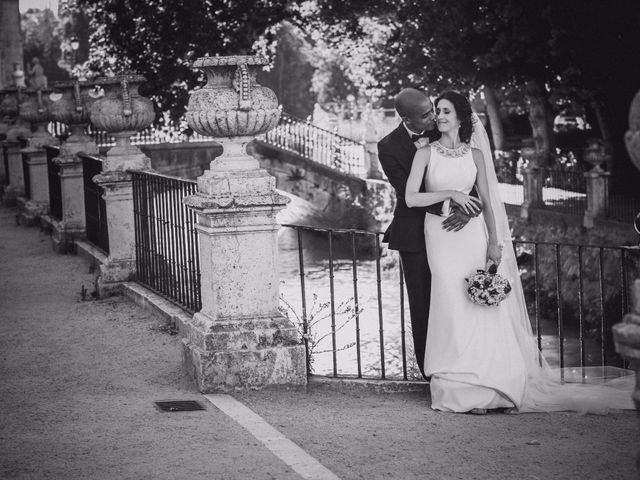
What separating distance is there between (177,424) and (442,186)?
2.14 meters

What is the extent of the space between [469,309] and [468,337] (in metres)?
0.17

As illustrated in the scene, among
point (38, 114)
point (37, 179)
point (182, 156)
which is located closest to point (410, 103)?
point (37, 179)

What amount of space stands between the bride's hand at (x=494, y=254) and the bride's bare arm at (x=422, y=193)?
12.2 inches

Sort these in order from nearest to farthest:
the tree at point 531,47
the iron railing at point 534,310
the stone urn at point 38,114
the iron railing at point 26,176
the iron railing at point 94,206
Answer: the iron railing at point 94,206 → the iron railing at point 534,310 → the stone urn at point 38,114 → the iron railing at point 26,176 → the tree at point 531,47

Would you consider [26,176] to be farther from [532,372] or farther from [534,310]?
[532,372]

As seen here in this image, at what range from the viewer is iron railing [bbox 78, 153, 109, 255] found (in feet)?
37.0

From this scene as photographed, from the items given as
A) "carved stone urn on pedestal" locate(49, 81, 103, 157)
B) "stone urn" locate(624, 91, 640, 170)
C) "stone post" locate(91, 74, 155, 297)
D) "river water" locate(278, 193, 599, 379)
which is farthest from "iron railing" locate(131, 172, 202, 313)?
"stone urn" locate(624, 91, 640, 170)

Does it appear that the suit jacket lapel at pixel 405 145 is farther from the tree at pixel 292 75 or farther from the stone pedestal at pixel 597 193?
the tree at pixel 292 75

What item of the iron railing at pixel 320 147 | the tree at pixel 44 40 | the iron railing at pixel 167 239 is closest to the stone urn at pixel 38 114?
the iron railing at pixel 167 239

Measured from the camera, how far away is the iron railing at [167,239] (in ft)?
26.6

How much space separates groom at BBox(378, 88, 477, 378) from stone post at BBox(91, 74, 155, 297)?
396 centimetres

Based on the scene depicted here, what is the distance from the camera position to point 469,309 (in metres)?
6.39

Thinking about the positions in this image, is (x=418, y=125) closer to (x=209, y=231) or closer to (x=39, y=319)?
(x=209, y=231)

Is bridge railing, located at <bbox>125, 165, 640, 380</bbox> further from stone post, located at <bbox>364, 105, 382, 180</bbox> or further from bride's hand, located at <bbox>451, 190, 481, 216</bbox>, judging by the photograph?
stone post, located at <bbox>364, 105, 382, 180</bbox>
